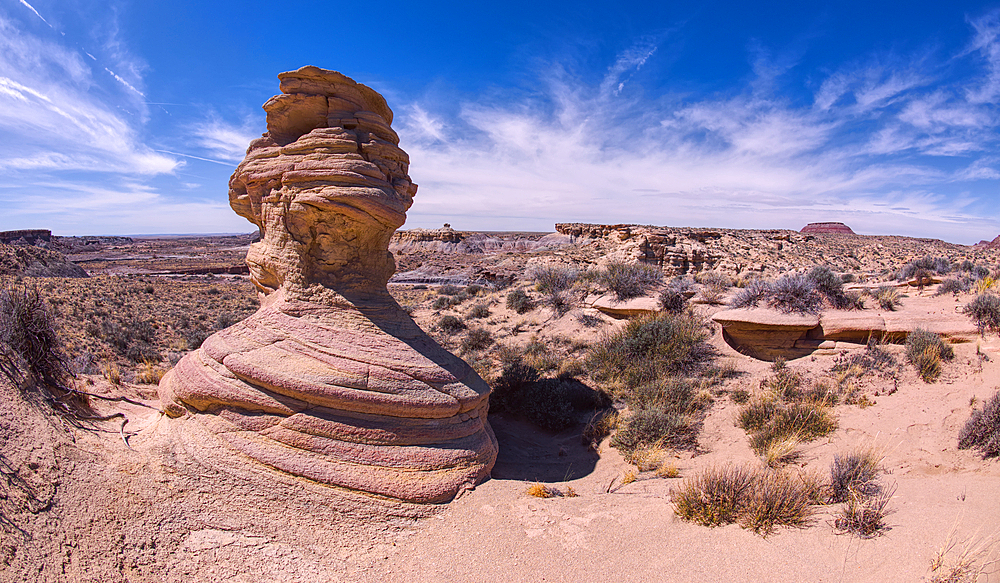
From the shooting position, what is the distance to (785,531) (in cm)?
351

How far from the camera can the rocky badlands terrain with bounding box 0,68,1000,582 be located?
3.39m

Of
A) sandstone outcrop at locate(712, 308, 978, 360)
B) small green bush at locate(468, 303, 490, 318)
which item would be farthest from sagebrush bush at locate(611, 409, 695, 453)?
small green bush at locate(468, 303, 490, 318)

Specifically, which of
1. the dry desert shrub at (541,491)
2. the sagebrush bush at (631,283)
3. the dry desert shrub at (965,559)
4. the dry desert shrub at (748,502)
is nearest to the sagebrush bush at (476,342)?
the sagebrush bush at (631,283)

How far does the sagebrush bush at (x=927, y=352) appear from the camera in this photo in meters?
6.61

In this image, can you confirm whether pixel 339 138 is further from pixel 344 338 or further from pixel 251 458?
pixel 251 458

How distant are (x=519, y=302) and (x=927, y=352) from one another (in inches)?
372

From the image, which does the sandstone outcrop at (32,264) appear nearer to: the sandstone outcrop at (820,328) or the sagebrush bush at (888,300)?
the sandstone outcrop at (820,328)

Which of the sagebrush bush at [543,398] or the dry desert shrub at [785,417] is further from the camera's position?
the sagebrush bush at [543,398]

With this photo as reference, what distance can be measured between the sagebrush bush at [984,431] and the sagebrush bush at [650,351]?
3733mm

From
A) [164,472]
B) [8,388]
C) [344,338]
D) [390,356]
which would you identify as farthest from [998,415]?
[8,388]

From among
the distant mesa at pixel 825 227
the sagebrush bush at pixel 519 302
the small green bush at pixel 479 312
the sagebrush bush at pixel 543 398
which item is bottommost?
the sagebrush bush at pixel 543 398

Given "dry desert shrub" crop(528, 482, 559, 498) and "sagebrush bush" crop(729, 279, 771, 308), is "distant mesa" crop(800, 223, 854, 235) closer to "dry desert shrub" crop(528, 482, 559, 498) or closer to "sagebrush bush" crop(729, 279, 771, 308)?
"sagebrush bush" crop(729, 279, 771, 308)

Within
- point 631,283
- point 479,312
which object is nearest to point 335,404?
point 631,283

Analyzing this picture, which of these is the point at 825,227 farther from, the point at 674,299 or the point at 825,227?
the point at 674,299
